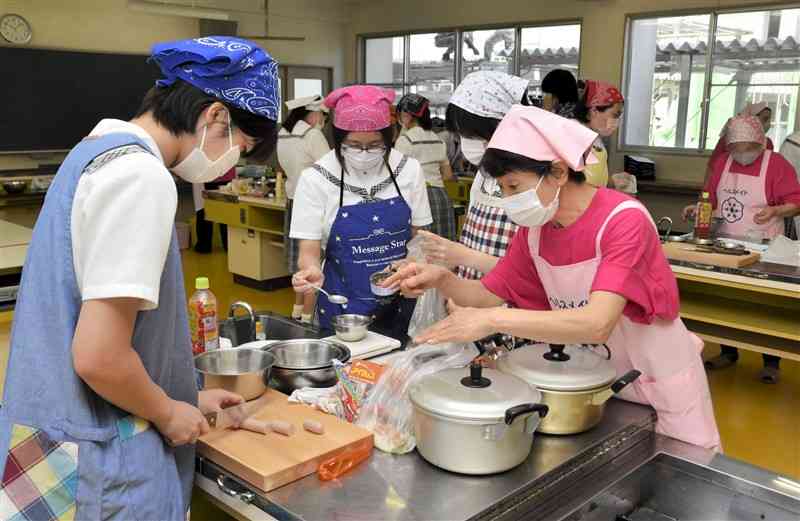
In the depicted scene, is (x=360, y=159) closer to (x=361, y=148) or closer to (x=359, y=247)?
(x=361, y=148)

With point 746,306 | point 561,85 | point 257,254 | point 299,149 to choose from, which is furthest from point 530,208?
point 257,254

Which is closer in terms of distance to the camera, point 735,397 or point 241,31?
point 735,397

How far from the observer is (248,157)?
1.31m

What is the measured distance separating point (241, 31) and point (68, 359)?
30.3ft

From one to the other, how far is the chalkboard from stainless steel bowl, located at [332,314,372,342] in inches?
241

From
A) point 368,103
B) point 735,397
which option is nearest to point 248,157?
point 368,103

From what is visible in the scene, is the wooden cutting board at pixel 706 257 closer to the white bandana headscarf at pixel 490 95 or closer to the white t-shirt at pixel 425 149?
the white bandana headscarf at pixel 490 95

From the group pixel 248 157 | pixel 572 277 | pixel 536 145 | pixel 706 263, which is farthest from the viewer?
pixel 706 263

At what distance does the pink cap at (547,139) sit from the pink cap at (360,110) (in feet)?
2.88

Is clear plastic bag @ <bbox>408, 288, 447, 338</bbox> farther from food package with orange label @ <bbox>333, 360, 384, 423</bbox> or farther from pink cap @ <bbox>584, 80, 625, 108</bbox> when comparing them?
pink cap @ <bbox>584, 80, 625, 108</bbox>

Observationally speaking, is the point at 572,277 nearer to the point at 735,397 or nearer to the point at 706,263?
the point at 706,263

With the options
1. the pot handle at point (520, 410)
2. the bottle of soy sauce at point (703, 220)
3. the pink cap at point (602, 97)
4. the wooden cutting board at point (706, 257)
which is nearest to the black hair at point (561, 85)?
the pink cap at point (602, 97)

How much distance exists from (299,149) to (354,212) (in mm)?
3570

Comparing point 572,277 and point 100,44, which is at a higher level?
point 100,44
